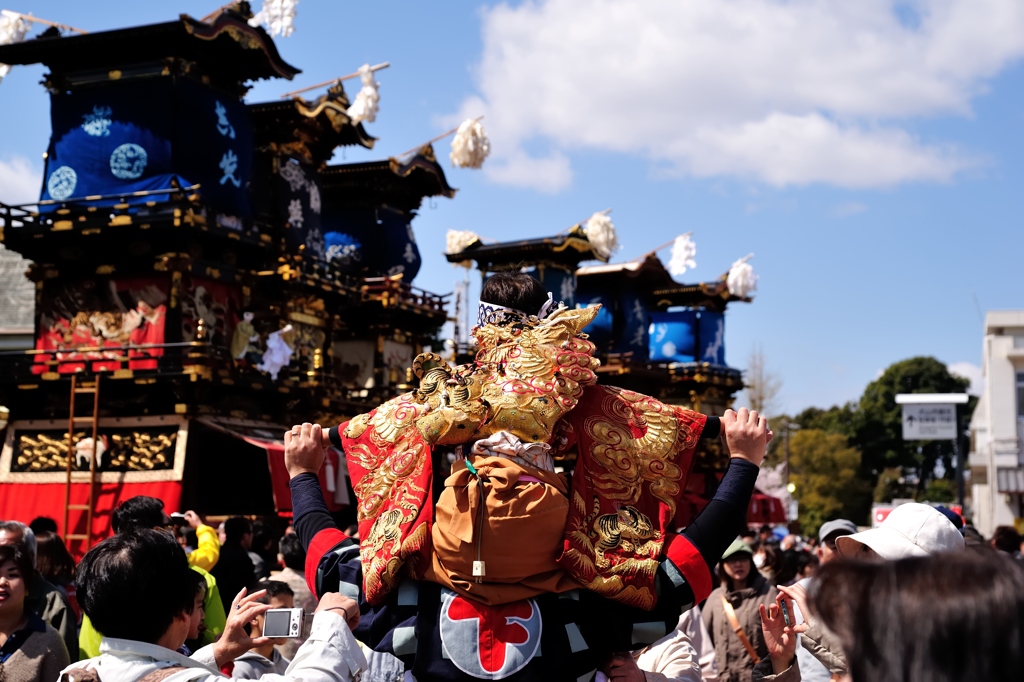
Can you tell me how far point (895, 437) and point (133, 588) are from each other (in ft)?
239

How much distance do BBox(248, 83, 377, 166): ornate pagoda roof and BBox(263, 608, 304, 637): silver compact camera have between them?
70.3ft

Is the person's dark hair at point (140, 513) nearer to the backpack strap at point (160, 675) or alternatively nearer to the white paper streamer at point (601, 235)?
the backpack strap at point (160, 675)

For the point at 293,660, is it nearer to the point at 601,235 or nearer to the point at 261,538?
the point at 261,538

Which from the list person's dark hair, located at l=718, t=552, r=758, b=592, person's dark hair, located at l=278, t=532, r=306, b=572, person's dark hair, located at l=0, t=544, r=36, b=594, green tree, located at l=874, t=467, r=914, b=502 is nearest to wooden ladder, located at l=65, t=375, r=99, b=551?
person's dark hair, located at l=278, t=532, r=306, b=572

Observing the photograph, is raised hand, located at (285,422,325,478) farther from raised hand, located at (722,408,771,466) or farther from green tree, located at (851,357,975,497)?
green tree, located at (851,357,975,497)

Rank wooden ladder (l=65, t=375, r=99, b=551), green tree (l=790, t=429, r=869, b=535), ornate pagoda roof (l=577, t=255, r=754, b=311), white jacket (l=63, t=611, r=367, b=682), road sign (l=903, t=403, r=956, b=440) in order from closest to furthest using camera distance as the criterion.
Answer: white jacket (l=63, t=611, r=367, b=682)
wooden ladder (l=65, t=375, r=99, b=551)
road sign (l=903, t=403, r=956, b=440)
ornate pagoda roof (l=577, t=255, r=754, b=311)
green tree (l=790, t=429, r=869, b=535)

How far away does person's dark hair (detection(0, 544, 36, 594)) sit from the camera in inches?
190

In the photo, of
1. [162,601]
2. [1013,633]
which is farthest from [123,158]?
[1013,633]

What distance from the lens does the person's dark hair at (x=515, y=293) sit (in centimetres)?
372

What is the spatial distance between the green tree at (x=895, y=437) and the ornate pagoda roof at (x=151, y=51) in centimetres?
5748

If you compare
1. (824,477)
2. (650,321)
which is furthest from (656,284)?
(824,477)

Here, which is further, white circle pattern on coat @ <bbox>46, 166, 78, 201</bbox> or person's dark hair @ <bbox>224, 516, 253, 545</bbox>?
white circle pattern on coat @ <bbox>46, 166, 78, 201</bbox>

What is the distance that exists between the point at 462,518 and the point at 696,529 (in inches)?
28.8

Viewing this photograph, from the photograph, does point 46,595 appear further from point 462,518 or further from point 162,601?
point 462,518
